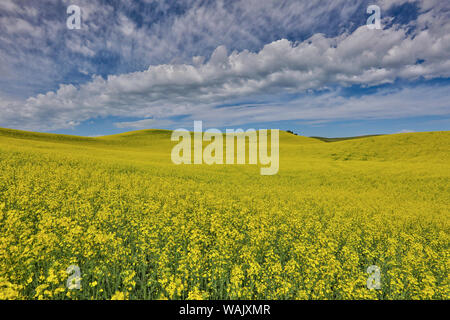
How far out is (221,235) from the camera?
658cm

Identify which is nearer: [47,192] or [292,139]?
[47,192]

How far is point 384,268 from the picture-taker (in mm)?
6156

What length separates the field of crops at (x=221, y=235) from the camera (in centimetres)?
435

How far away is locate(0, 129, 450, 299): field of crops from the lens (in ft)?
14.3

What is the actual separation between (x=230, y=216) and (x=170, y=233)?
3134mm

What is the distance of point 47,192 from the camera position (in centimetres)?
955
